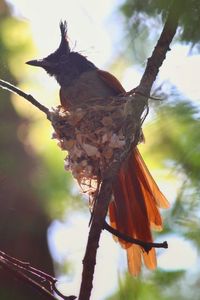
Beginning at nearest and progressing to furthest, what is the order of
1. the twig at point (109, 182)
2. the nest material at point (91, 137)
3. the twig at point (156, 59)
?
the twig at point (109, 182), the twig at point (156, 59), the nest material at point (91, 137)

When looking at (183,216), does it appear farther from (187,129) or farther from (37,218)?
(37,218)

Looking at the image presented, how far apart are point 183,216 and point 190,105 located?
0.58 meters

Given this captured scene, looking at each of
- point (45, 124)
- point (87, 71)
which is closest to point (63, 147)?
point (45, 124)

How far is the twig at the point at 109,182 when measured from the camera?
7.80 ft

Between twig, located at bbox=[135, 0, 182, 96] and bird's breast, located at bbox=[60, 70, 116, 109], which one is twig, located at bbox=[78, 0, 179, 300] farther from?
bird's breast, located at bbox=[60, 70, 116, 109]

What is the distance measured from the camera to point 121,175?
3986 millimetres

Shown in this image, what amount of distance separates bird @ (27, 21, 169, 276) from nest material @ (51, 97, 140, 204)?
0.16 meters

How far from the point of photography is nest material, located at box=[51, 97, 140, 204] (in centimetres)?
338

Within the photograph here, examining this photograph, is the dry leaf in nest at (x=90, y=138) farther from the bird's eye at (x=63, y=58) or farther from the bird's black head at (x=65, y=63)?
the bird's eye at (x=63, y=58)

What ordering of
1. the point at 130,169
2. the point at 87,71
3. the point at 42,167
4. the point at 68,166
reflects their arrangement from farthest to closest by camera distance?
the point at 87,71 < the point at 130,169 < the point at 68,166 < the point at 42,167

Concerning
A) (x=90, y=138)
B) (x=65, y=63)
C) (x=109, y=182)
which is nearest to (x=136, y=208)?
(x=90, y=138)

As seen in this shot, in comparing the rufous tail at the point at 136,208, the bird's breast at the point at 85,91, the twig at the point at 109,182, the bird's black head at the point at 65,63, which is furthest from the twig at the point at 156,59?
the bird's black head at the point at 65,63

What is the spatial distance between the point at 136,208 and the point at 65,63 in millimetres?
1735

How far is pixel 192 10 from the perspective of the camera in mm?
2381
